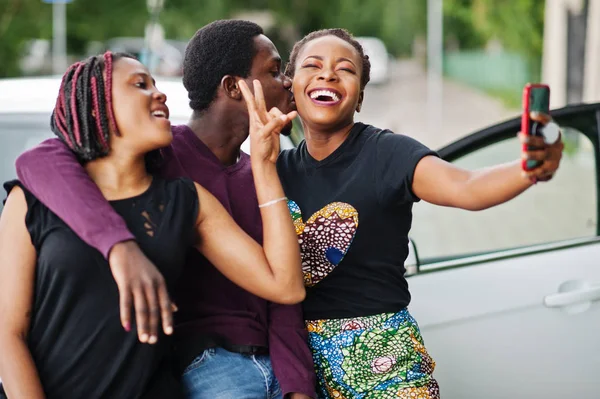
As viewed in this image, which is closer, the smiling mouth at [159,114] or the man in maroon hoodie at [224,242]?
the man in maroon hoodie at [224,242]

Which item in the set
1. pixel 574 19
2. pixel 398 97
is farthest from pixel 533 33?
pixel 574 19

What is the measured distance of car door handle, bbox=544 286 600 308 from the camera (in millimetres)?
3270

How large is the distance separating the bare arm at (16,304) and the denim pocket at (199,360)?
0.38 metres

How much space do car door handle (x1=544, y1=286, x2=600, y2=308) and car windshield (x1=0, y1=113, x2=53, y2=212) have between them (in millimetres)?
1826

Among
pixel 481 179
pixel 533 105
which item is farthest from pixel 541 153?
pixel 481 179

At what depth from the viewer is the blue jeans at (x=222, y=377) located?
2.32 m

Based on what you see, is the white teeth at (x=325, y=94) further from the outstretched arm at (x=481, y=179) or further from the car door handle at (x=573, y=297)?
the car door handle at (x=573, y=297)

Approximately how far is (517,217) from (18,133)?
21.7ft

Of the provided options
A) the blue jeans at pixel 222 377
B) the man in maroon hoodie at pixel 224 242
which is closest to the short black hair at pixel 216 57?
the man in maroon hoodie at pixel 224 242

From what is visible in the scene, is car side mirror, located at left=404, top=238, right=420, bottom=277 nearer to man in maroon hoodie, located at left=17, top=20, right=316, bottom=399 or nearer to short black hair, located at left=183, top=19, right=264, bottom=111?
man in maroon hoodie, located at left=17, top=20, right=316, bottom=399

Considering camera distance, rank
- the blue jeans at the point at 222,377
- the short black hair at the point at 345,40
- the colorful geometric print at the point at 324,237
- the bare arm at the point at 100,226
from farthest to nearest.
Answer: the short black hair at the point at 345,40
the colorful geometric print at the point at 324,237
the blue jeans at the point at 222,377
the bare arm at the point at 100,226

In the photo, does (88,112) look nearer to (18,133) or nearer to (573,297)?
(18,133)

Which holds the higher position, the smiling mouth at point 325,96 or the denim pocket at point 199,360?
the smiling mouth at point 325,96

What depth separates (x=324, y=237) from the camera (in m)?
2.48
